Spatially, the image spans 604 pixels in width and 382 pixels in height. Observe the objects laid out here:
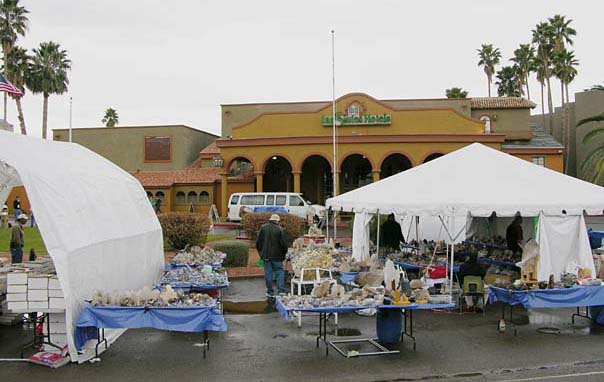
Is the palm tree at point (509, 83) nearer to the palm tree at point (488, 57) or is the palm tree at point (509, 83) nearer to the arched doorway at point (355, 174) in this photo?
the palm tree at point (488, 57)

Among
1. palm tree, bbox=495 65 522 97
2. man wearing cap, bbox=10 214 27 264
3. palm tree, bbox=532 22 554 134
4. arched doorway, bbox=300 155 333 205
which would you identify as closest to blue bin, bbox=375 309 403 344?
man wearing cap, bbox=10 214 27 264

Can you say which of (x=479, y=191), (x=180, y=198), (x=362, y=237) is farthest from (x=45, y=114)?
(x=479, y=191)

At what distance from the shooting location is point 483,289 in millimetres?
12250

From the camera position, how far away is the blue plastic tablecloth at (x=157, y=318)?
28.2 feet

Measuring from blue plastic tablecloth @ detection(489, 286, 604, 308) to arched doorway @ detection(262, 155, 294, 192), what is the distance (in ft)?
102

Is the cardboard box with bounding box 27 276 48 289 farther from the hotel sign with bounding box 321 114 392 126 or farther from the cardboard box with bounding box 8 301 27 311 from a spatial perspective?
the hotel sign with bounding box 321 114 392 126

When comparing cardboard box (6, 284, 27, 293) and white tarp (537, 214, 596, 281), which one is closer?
cardboard box (6, 284, 27, 293)

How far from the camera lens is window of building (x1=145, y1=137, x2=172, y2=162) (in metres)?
46.3

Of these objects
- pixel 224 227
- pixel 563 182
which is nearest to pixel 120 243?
pixel 563 182

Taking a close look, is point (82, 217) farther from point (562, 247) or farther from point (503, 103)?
point (503, 103)

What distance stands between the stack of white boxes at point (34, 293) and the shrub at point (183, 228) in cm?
1320

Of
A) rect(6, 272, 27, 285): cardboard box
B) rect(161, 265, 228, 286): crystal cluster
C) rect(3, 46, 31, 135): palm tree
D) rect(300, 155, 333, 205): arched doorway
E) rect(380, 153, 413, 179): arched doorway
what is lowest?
rect(161, 265, 228, 286): crystal cluster

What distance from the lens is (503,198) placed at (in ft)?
40.5

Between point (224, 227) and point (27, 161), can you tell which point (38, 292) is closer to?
point (27, 161)
